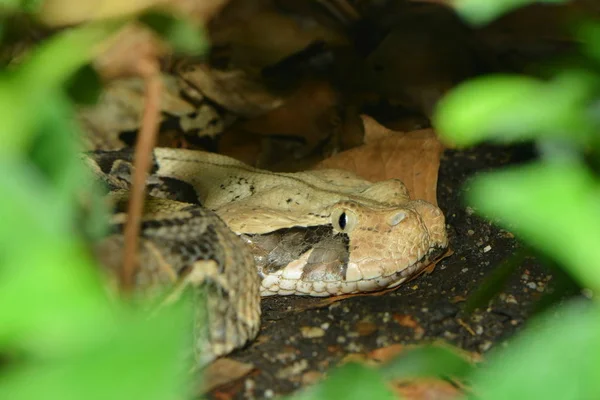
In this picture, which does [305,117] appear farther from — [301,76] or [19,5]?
[19,5]

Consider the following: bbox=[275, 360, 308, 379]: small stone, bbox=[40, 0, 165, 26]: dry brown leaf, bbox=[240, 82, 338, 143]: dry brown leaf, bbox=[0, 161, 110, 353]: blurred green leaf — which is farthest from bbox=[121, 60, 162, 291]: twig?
bbox=[40, 0, 165, 26]: dry brown leaf

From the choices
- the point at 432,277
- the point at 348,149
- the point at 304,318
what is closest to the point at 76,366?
the point at 304,318

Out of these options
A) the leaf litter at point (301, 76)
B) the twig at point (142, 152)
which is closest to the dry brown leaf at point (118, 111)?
the leaf litter at point (301, 76)

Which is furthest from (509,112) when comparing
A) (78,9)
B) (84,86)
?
(78,9)

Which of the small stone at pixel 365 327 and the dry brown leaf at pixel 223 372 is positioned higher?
the dry brown leaf at pixel 223 372

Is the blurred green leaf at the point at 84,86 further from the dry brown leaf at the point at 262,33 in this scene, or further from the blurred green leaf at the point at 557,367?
the dry brown leaf at the point at 262,33

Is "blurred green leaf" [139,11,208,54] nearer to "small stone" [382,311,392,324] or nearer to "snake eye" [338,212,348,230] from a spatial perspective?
"small stone" [382,311,392,324]
